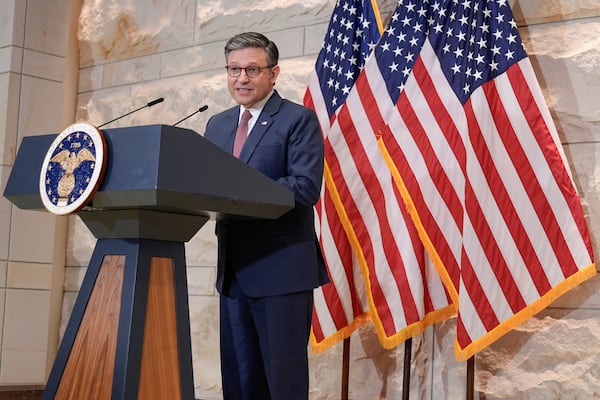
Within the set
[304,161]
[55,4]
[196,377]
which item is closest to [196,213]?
[304,161]

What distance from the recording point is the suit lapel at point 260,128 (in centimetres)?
263

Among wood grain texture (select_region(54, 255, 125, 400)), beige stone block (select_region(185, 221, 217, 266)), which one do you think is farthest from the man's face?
beige stone block (select_region(185, 221, 217, 266))

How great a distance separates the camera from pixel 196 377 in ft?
14.9

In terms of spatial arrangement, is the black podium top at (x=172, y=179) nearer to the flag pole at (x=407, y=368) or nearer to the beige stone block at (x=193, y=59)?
the flag pole at (x=407, y=368)

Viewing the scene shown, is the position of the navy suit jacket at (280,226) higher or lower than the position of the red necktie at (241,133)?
lower

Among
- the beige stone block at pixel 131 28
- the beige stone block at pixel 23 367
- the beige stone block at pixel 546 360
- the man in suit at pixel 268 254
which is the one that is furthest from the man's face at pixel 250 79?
the beige stone block at pixel 23 367

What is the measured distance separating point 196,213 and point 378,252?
138 cm

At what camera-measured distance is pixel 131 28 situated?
5.21 meters

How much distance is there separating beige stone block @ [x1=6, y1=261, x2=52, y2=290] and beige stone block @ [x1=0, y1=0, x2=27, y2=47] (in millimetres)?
1343

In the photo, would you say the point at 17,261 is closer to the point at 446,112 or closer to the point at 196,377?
the point at 196,377

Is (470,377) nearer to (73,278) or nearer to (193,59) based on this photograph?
(193,59)

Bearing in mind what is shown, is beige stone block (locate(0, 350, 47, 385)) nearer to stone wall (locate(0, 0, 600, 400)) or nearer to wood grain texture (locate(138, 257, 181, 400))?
stone wall (locate(0, 0, 600, 400))

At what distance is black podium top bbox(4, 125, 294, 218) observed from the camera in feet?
6.73

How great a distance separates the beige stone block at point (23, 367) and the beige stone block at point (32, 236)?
22.0 inches
